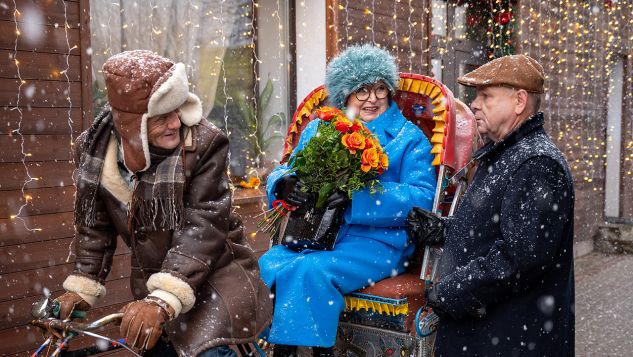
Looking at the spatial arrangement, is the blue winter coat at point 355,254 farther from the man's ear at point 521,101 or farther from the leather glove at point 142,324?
the leather glove at point 142,324

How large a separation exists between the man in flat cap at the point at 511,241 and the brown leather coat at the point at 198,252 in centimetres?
84

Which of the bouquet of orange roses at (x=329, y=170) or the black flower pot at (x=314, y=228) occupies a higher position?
the bouquet of orange roses at (x=329, y=170)

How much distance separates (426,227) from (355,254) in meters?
0.41

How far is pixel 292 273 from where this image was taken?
354 cm

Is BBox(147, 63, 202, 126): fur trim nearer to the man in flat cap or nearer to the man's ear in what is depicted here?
the man in flat cap

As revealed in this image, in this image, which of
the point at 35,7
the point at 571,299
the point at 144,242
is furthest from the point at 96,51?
the point at 571,299

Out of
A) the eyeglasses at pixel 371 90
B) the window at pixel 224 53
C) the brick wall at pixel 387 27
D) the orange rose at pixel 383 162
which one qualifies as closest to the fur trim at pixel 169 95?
the orange rose at pixel 383 162

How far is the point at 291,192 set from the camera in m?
3.83

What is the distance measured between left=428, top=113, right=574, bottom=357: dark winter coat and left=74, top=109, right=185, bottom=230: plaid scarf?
1180 millimetres

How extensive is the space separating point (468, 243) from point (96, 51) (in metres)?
3.54

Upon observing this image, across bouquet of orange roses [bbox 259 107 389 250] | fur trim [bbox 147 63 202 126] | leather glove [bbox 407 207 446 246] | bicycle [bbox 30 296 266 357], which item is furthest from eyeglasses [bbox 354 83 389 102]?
bicycle [bbox 30 296 266 357]

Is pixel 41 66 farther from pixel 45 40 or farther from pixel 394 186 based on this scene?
pixel 394 186

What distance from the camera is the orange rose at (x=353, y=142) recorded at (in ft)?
11.6

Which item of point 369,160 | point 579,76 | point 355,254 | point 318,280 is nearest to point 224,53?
point 369,160
